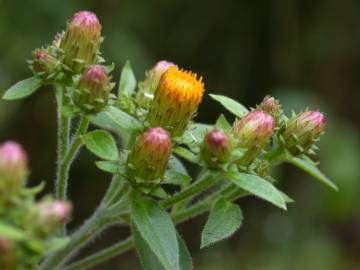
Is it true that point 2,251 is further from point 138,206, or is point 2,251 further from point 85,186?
point 85,186

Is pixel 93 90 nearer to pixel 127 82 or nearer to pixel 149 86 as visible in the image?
pixel 149 86

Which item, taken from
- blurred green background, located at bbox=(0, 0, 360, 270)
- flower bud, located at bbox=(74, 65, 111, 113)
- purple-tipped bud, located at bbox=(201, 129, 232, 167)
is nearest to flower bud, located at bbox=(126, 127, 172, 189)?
purple-tipped bud, located at bbox=(201, 129, 232, 167)

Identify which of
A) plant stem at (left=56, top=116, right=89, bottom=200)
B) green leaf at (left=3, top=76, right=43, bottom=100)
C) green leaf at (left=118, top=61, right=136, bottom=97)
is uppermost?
green leaf at (left=3, top=76, right=43, bottom=100)

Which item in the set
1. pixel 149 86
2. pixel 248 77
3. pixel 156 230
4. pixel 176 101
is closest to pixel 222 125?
pixel 176 101

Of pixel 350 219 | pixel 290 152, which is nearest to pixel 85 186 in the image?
pixel 350 219

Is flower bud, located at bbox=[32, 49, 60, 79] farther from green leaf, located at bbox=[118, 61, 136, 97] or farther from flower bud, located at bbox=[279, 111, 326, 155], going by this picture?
flower bud, located at bbox=[279, 111, 326, 155]

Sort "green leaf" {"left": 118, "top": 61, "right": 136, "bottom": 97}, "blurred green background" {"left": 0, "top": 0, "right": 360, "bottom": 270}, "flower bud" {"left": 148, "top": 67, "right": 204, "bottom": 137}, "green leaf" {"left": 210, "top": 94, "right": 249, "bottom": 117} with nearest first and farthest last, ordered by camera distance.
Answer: "flower bud" {"left": 148, "top": 67, "right": 204, "bottom": 137}, "green leaf" {"left": 210, "top": 94, "right": 249, "bottom": 117}, "green leaf" {"left": 118, "top": 61, "right": 136, "bottom": 97}, "blurred green background" {"left": 0, "top": 0, "right": 360, "bottom": 270}
